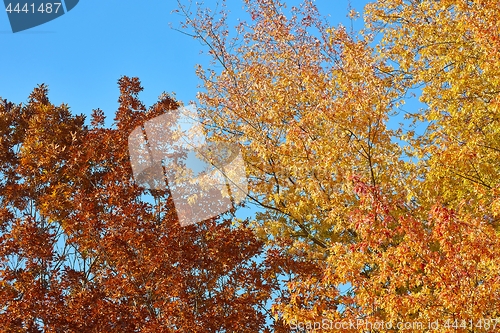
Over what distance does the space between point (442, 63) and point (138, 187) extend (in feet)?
22.0

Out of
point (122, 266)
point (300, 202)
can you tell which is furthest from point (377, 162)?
point (122, 266)

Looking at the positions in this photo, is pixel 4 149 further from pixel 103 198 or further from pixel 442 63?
pixel 442 63

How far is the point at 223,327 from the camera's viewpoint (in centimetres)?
836

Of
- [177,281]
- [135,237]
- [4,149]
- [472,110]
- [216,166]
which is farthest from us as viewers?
[4,149]

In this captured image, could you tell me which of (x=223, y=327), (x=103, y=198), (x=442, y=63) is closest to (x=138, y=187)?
(x=103, y=198)

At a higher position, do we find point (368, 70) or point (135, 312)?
point (368, 70)

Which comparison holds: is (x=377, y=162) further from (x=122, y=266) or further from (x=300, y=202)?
(x=122, y=266)

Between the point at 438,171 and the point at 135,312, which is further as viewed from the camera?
the point at 438,171

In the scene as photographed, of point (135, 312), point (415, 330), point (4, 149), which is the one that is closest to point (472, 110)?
point (415, 330)

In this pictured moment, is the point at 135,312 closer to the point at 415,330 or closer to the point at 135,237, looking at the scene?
the point at 135,237

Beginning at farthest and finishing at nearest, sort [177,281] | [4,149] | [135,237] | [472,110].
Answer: [4,149] < [472,110] < [135,237] < [177,281]

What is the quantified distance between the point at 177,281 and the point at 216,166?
380cm

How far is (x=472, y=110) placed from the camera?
990 cm

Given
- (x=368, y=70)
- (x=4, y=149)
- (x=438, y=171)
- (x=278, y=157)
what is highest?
(x=4, y=149)
